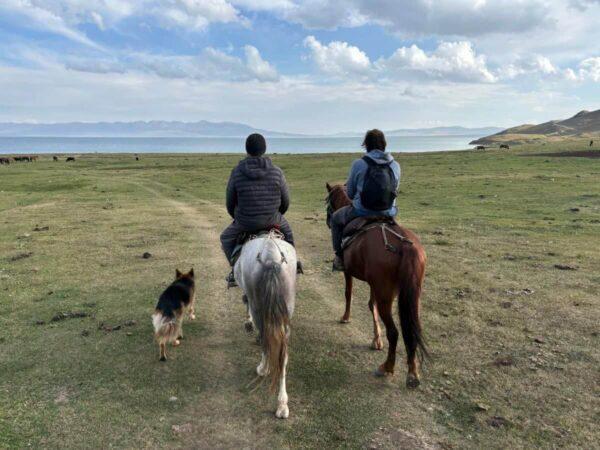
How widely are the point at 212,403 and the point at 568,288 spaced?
922 cm

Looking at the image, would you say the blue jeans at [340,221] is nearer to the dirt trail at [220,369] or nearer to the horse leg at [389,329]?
the horse leg at [389,329]

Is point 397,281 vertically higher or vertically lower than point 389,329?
higher

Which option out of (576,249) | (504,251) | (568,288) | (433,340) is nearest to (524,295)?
(568,288)

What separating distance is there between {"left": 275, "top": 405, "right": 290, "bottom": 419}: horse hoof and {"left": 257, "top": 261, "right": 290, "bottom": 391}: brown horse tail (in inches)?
16.9

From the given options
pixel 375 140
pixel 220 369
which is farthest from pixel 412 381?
pixel 375 140

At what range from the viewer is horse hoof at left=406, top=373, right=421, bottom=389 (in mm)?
6797

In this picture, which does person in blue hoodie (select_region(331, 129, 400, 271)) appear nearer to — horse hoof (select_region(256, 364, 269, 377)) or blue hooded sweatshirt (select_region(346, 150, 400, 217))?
blue hooded sweatshirt (select_region(346, 150, 400, 217))

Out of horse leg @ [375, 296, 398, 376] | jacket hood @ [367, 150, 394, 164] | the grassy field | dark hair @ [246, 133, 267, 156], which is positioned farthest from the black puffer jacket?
the grassy field

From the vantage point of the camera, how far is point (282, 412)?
615cm

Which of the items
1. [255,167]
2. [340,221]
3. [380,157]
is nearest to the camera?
[255,167]

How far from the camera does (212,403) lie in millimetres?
6496

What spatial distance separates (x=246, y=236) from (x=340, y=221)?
2.11 metres

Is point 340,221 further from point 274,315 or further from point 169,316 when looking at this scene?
point 169,316

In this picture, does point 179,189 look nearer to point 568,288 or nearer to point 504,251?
point 504,251
